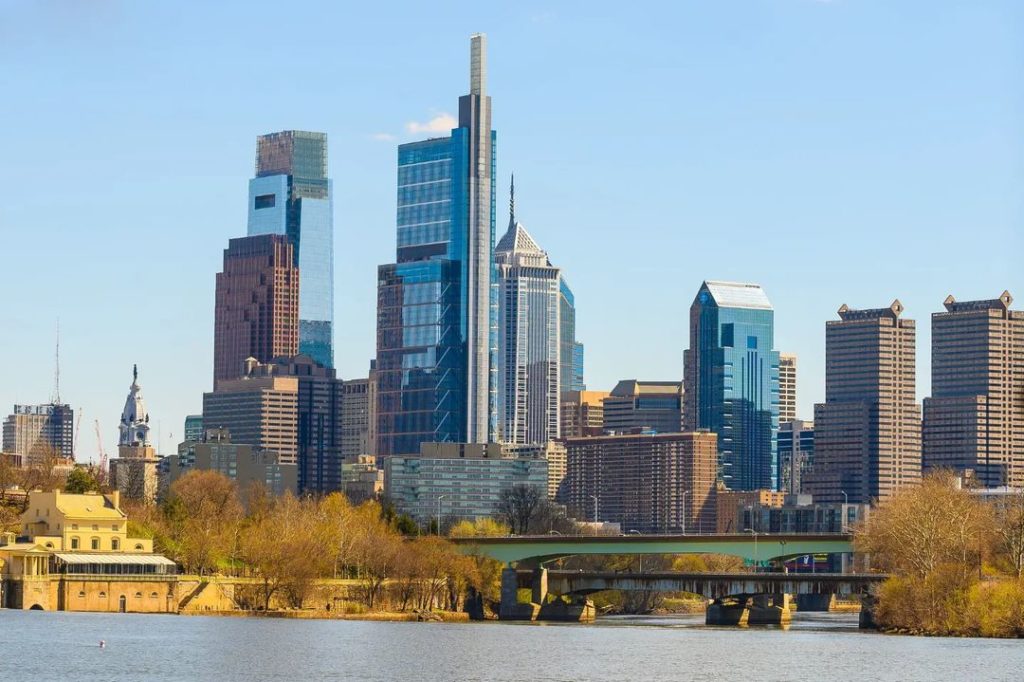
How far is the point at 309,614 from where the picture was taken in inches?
7712

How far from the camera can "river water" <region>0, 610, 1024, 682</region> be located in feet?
396

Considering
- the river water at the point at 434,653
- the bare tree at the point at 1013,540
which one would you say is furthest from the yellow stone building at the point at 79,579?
the bare tree at the point at 1013,540

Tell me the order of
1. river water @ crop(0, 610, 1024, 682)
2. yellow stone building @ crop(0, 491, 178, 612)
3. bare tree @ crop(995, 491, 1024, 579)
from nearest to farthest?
river water @ crop(0, 610, 1024, 682) < bare tree @ crop(995, 491, 1024, 579) < yellow stone building @ crop(0, 491, 178, 612)

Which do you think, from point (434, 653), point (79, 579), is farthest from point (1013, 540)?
point (79, 579)

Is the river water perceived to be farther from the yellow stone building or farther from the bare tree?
the bare tree

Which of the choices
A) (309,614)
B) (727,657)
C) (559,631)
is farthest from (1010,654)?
(309,614)

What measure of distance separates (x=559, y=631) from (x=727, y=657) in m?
42.5

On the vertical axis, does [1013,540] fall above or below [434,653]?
above

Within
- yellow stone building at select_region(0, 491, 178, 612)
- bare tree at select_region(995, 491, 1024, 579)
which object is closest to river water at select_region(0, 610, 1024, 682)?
yellow stone building at select_region(0, 491, 178, 612)

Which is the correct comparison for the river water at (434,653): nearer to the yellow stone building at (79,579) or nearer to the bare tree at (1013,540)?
the yellow stone building at (79,579)

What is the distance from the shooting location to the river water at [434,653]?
120750 millimetres

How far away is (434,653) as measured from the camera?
465 feet

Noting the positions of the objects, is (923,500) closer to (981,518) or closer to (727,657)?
(981,518)

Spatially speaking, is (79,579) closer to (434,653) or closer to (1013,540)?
(434,653)
